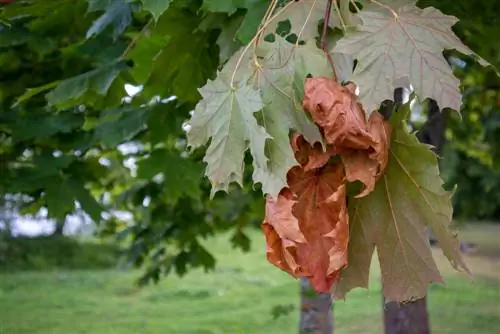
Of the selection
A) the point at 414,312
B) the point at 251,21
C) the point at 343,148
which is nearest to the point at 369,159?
the point at 343,148

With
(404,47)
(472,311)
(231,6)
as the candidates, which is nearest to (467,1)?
(231,6)

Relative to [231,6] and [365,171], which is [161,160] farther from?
[365,171]

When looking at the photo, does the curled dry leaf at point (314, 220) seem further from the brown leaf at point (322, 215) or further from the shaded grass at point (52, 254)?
the shaded grass at point (52, 254)

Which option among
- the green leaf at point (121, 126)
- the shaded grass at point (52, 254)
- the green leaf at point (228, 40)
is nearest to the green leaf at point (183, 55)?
the green leaf at point (228, 40)

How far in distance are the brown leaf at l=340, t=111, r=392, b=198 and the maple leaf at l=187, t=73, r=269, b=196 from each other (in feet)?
0.40

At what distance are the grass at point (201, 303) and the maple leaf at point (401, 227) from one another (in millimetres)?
5060

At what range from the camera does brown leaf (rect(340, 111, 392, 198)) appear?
120 centimetres

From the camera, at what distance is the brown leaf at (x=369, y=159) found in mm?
1199

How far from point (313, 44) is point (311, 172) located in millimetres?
223

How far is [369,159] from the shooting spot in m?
1.22

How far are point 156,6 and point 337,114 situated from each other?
2.46ft

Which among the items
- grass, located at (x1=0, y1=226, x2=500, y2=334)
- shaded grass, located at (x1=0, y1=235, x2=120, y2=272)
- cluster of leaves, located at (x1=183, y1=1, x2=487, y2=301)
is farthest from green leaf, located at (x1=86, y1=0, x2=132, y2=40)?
shaded grass, located at (x1=0, y1=235, x2=120, y2=272)

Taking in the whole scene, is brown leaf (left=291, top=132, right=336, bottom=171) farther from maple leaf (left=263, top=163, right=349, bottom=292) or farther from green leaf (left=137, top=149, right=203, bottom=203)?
green leaf (left=137, top=149, right=203, bottom=203)

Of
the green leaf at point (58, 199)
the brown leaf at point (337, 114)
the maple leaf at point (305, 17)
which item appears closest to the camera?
the brown leaf at point (337, 114)
